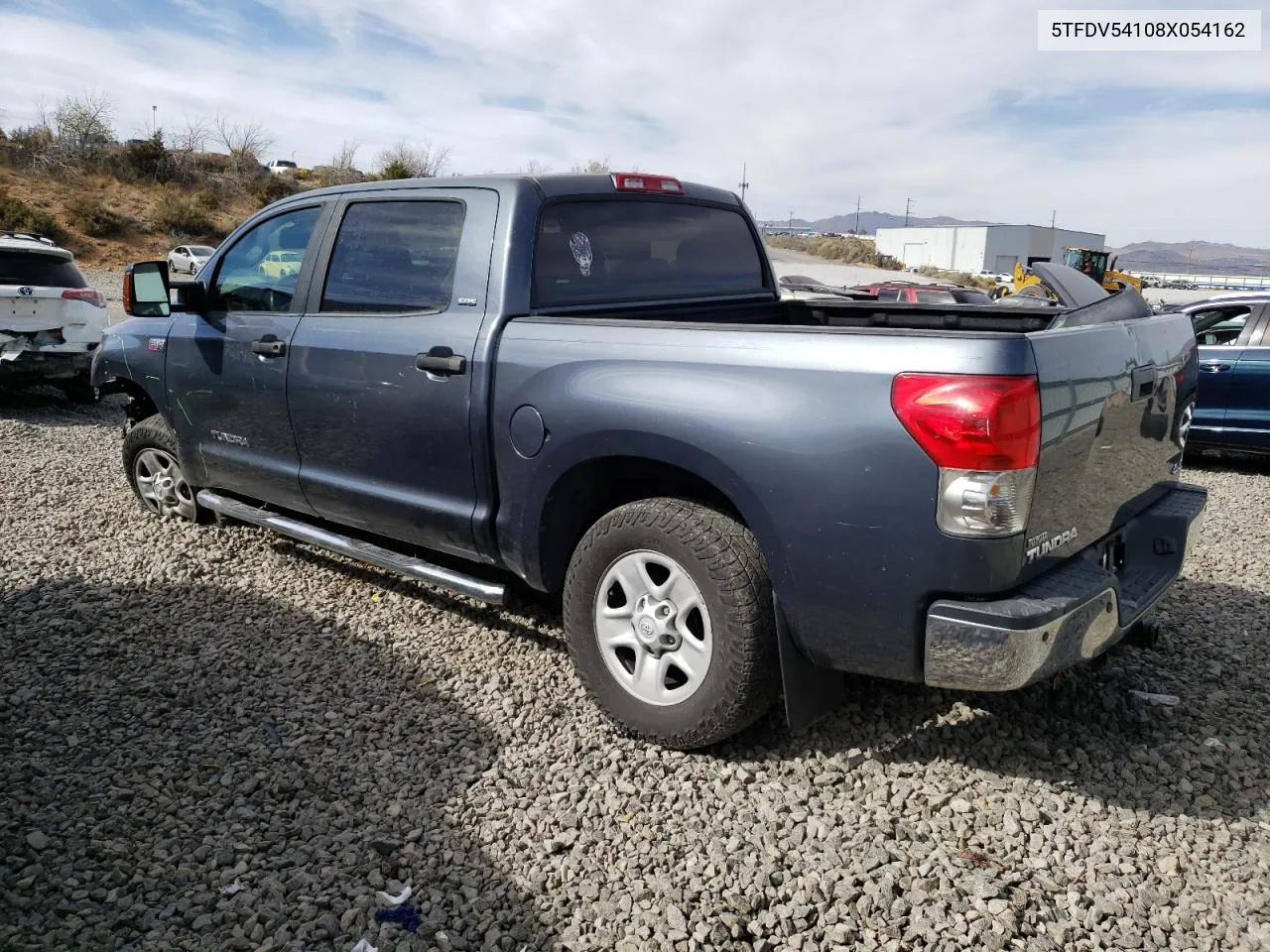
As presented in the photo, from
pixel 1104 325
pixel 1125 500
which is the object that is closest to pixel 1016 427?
pixel 1104 325

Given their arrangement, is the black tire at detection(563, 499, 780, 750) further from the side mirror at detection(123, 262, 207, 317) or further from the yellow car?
the side mirror at detection(123, 262, 207, 317)

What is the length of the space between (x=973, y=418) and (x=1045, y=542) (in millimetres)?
521

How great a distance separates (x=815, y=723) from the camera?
3.40 m

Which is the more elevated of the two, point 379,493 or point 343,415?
point 343,415

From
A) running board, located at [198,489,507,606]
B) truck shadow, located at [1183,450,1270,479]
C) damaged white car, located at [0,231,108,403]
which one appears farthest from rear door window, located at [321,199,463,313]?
truck shadow, located at [1183,450,1270,479]

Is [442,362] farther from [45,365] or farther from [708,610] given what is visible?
[45,365]

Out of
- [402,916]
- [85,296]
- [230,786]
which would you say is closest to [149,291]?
[230,786]

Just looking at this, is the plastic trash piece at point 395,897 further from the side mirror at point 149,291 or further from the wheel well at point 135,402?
the wheel well at point 135,402

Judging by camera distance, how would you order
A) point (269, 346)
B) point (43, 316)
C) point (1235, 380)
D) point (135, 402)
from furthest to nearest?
1. point (43, 316)
2. point (1235, 380)
3. point (135, 402)
4. point (269, 346)

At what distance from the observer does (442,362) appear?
3553 mm

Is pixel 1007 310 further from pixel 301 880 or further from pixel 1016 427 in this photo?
pixel 301 880

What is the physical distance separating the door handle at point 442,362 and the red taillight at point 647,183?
1083 millimetres

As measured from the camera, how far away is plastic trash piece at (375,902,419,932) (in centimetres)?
243

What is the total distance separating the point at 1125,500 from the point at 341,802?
9.12 ft
